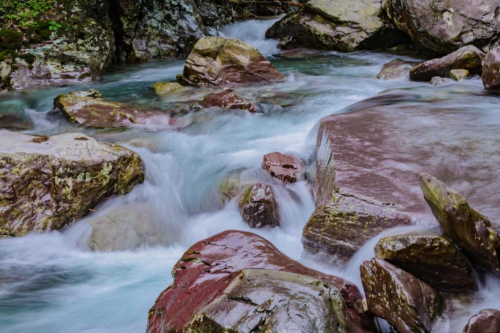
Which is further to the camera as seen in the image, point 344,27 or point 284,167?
point 344,27

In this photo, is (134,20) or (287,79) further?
(134,20)

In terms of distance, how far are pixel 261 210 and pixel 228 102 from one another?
349 centimetres

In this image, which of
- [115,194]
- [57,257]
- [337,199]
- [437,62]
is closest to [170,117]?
[115,194]

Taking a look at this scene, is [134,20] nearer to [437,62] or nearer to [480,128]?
[437,62]

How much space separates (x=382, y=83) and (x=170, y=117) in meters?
4.57

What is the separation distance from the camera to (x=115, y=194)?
478 centimetres

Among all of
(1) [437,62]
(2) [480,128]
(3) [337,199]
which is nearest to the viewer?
(3) [337,199]

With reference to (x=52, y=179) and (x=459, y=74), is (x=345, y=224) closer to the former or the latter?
(x=52, y=179)

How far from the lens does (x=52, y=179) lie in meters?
4.36

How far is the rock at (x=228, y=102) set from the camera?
7.41 metres

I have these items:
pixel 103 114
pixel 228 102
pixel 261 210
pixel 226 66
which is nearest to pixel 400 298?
pixel 261 210

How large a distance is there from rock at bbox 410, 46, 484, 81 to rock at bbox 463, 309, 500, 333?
689 centimetres

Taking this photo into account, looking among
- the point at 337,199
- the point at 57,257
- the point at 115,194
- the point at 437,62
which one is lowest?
the point at 57,257

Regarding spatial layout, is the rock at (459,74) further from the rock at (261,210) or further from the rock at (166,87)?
the rock at (166,87)
